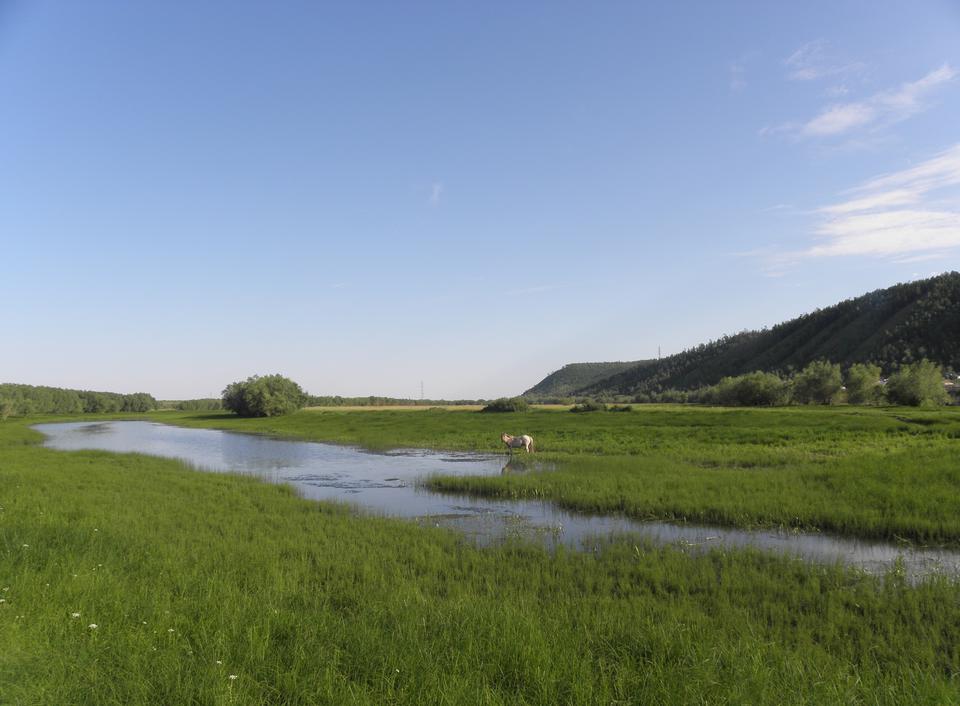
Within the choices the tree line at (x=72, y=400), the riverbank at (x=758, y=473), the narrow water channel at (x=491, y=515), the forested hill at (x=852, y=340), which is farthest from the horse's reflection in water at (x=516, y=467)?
the tree line at (x=72, y=400)

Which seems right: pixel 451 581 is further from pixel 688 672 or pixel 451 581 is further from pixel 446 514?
pixel 446 514

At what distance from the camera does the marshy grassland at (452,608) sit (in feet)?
18.3

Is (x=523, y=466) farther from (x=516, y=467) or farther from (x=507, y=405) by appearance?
(x=507, y=405)

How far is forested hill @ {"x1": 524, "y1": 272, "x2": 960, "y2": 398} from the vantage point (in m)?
107

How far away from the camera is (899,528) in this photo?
13.6 meters

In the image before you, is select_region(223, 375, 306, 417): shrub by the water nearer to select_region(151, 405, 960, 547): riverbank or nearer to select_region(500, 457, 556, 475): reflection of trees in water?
select_region(151, 405, 960, 547): riverbank

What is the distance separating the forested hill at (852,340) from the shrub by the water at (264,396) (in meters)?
102

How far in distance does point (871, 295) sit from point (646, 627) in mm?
171324

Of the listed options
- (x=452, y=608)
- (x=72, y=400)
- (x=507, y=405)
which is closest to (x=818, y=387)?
(x=507, y=405)

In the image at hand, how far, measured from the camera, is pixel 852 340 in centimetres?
12369

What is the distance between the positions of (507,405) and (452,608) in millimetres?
70038

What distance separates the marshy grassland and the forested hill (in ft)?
375

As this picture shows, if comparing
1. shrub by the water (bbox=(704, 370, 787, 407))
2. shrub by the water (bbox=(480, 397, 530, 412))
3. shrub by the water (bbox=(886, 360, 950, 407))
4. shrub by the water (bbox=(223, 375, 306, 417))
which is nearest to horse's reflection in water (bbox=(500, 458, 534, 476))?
shrub by the water (bbox=(480, 397, 530, 412))

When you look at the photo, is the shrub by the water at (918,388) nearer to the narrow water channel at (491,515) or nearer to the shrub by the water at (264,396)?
the narrow water channel at (491,515)
